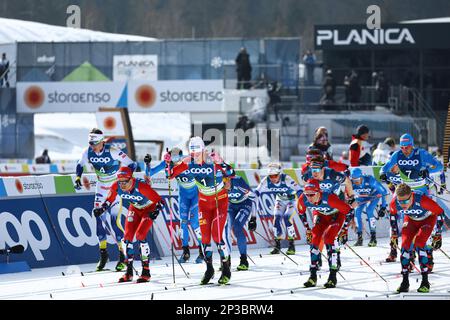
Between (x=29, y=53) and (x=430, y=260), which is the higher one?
(x=29, y=53)

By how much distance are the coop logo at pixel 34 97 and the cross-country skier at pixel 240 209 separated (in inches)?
1176

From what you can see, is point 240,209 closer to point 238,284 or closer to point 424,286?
point 238,284

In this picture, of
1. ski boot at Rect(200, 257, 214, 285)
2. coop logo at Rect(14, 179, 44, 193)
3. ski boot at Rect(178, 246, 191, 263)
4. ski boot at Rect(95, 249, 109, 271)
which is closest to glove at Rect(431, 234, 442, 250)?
ski boot at Rect(200, 257, 214, 285)

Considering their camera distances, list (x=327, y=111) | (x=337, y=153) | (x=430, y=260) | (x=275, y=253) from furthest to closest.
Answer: (x=327, y=111), (x=337, y=153), (x=275, y=253), (x=430, y=260)

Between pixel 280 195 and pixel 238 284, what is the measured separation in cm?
466

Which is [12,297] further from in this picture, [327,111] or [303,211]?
[327,111]

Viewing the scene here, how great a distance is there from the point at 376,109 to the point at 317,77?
391 cm

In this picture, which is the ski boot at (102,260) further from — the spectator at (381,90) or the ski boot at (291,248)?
the spectator at (381,90)

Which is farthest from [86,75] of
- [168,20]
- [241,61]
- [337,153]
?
[168,20]

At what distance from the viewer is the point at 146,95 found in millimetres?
45969

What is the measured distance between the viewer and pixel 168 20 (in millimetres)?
106000

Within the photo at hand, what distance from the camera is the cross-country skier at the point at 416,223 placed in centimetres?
1430

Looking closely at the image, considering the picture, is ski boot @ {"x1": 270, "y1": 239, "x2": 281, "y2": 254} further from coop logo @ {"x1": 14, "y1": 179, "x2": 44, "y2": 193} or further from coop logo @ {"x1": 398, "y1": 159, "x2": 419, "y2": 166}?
coop logo @ {"x1": 14, "y1": 179, "x2": 44, "y2": 193}

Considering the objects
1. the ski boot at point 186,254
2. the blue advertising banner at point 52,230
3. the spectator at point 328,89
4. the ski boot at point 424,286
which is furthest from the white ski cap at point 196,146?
the spectator at point 328,89
